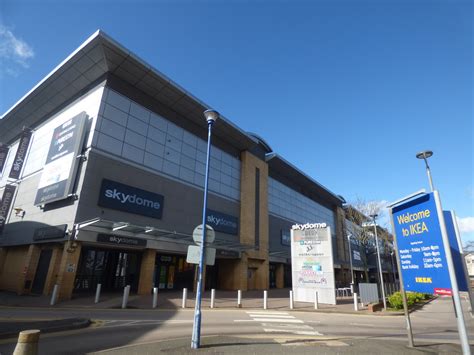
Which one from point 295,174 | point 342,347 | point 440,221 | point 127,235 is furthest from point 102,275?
point 295,174

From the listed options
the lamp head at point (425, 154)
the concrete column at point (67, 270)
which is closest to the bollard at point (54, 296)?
the concrete column at point (67, 270)

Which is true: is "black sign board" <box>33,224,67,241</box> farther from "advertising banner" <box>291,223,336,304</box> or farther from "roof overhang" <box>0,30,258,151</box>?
"advertising banner" <box>291,223,336,304</box>

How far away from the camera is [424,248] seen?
22.2ft

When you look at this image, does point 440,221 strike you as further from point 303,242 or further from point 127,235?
point 127,235

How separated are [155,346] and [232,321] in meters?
5.57

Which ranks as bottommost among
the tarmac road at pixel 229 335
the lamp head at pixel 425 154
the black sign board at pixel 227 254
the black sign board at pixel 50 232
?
Result: the tarmac road at pixel 229 335

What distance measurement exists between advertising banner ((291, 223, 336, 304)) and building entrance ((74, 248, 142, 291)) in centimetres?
1285

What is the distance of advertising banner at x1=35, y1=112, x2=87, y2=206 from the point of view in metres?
19.8

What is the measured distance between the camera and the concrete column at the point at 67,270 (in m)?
16.8

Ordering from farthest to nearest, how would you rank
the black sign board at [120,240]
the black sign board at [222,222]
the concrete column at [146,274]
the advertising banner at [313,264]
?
1. the black sign board at [222,222]
2. the concrete column at [146,274]
3. the advertising banner at [313,264]
4. the black sign board at [120,240]

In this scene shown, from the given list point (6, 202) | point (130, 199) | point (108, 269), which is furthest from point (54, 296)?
point (6, 202)

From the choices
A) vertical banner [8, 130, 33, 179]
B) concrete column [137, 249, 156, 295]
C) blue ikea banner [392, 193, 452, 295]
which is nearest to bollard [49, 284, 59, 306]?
concrete column [137, 249, 156, 295]

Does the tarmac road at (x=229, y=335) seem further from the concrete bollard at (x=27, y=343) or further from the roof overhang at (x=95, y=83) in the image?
the roof overhang at (x=95, y=83)

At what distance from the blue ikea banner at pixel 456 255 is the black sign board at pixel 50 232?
65.3ft
